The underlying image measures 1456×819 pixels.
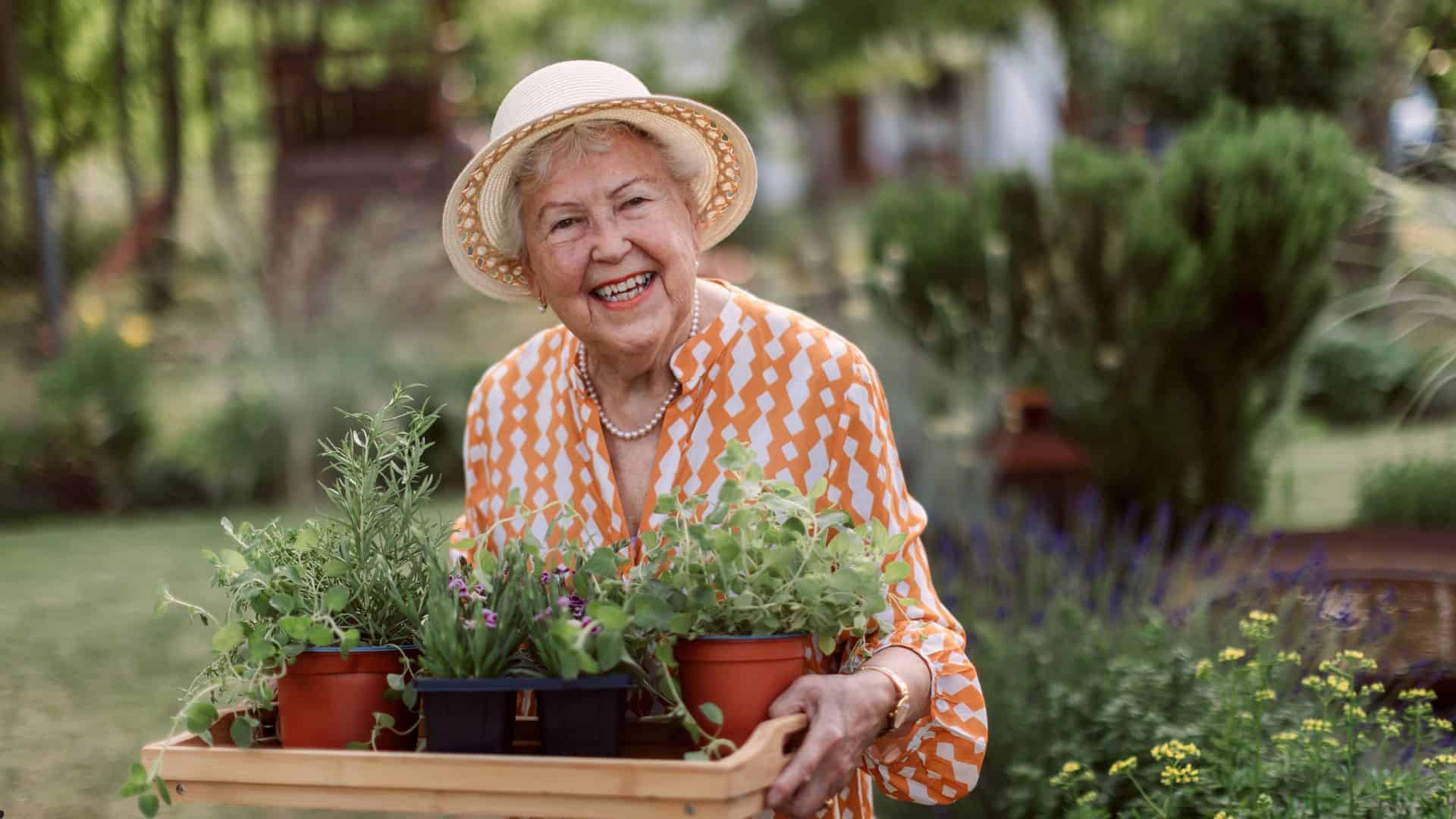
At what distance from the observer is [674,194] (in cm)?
189

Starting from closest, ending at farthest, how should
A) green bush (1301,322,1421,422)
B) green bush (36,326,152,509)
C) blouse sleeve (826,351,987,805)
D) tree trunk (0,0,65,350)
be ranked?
blouse sleeve (826,351,987,805), green bush (36,326,152,509), tree trunk (0,0,65,350), green bush (1301,322,1421,422)

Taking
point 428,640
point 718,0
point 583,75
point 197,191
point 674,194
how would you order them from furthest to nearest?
point 718,0, point 197,191, point 674,194, point 583,75, point 428,640

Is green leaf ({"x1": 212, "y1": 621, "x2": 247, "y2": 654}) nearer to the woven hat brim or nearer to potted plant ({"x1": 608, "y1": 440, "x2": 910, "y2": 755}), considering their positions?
potted plant ({"x1": 608, "y1": 440, "x2": 910, "y2": 755})

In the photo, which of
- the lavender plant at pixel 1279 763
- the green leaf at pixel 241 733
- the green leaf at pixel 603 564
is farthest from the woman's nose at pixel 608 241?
the lavender plant at pixel 1279 763

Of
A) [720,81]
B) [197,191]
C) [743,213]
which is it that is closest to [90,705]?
[743,213]

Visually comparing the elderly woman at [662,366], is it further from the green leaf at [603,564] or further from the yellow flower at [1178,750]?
the yellow flower at [1178,750]

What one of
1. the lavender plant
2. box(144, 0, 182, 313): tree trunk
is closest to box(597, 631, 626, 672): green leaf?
the lavender plant

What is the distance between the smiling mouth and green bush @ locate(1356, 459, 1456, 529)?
4391 millimetres

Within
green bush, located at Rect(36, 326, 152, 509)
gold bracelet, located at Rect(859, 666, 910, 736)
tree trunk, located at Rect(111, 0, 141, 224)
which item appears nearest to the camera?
gold bracelet, located at Rect(859, 666, 910, 736)

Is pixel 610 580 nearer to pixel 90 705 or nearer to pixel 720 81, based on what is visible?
pixel 90 705

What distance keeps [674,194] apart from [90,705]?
333 centimetres

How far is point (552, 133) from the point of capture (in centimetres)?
179

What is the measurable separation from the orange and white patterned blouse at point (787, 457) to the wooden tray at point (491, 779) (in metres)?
0.35

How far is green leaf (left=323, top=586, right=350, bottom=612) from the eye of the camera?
140 centimetres
